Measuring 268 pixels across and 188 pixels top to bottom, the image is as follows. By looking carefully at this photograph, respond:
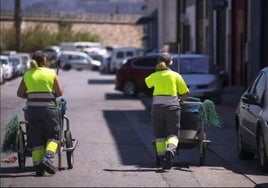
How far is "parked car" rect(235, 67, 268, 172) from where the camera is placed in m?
12.2

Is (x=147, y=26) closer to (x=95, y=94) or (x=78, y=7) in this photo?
(x=95, y=94)

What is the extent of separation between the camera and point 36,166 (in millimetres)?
11648

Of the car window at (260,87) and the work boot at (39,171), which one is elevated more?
the car window at (260,87)

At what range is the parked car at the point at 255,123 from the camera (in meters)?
12.2

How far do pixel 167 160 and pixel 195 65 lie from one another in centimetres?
1524

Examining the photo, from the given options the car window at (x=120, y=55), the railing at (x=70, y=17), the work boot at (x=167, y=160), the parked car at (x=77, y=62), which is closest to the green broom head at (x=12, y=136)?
the work boot at (x=167, y=160)

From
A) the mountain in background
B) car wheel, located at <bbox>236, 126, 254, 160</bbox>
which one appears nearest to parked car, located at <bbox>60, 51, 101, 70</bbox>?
the mountain in background

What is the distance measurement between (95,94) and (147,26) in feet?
149

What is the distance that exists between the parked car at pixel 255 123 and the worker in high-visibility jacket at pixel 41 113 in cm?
312

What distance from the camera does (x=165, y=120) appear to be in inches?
490

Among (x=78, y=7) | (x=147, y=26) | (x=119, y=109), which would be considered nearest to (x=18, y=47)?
(x=147, y=26)

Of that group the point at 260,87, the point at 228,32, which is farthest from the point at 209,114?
the point at 228,32

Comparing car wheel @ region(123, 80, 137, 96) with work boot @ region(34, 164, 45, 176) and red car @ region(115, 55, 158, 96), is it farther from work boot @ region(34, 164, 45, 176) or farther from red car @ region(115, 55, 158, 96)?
work boot @ region(34, 164, 45, 176)

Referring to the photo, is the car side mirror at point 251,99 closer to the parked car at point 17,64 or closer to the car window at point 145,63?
the car window at point 145,63
